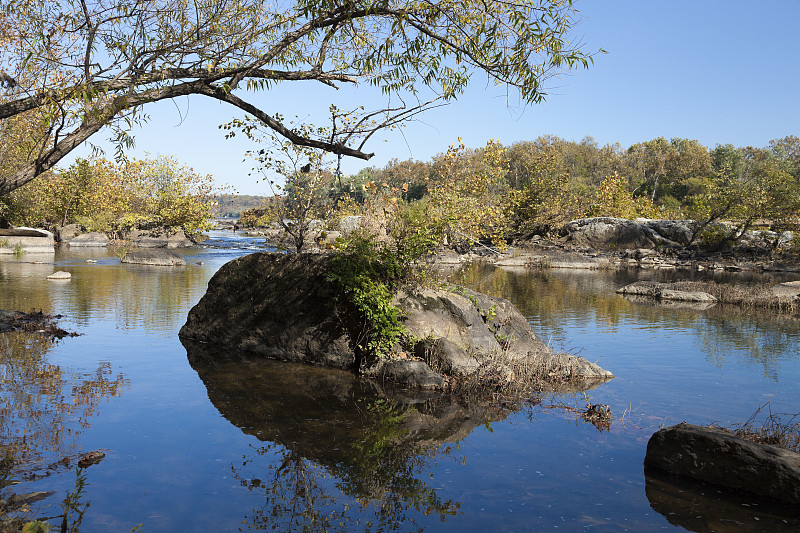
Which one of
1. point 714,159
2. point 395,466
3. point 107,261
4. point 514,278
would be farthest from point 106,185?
point 714,159

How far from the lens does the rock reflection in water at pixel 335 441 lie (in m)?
5.89

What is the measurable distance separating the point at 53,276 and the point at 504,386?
19.6 meters

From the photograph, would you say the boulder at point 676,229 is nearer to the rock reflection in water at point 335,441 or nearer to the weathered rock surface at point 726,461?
the rock reflection in water at point 335,441

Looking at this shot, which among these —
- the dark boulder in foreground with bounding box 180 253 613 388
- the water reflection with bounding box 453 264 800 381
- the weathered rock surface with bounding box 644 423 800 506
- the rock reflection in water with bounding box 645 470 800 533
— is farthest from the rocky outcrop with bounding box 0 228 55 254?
the rock reflection in water with bounding box 645 470 800 533

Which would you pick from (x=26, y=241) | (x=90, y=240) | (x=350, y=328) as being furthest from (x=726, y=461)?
(x=90, y=240)

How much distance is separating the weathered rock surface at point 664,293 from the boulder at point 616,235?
21400 millimetres

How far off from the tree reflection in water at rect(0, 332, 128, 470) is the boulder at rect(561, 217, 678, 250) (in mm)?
40549

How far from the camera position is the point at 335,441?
7.75 meters

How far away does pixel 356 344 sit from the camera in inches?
451

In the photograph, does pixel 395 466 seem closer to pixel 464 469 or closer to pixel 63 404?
pixel 464 469

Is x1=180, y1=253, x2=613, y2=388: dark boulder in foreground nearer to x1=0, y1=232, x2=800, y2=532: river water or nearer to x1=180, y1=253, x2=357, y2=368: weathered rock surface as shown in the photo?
x1=180, y1=253, x2=357, y2=368: weathered rock surface

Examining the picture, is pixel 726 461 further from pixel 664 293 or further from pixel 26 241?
pixel 26 241

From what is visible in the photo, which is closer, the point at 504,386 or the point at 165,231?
the point at 504,386

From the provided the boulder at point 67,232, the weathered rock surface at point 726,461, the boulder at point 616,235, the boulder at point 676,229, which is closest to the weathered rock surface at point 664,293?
the weathered rock surface at point 726,461
